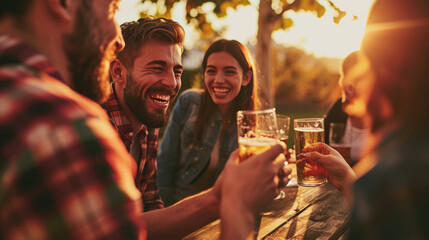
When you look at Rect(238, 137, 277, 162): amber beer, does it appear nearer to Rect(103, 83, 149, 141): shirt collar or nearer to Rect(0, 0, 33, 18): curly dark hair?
Rect(0, 0, 33, 18): curly dark hair

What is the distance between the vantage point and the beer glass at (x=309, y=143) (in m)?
1.96

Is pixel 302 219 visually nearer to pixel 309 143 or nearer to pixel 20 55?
pixel 309 143

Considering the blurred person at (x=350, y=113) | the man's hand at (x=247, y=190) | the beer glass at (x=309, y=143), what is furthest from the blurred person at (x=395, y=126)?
the blurred person at (x=350, y=113)

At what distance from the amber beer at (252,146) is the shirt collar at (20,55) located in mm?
914

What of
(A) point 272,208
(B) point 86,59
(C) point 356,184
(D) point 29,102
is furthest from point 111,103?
(C) point 356,184

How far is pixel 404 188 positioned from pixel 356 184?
0.40 ft

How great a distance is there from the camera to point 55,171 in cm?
69

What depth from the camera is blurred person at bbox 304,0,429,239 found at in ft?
2.07

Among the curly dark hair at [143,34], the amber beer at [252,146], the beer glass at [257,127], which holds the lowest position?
the amber beer at [252,146]

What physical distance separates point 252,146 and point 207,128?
2.33 meters

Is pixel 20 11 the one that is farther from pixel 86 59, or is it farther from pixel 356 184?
pixel 356 184

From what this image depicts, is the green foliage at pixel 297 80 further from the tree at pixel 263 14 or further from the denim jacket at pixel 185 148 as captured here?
the denim jacket at pixel 185 148

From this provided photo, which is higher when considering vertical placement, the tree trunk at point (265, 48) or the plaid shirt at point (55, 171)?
the tree trunk at point (265, 48)

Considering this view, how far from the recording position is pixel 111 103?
245cm
